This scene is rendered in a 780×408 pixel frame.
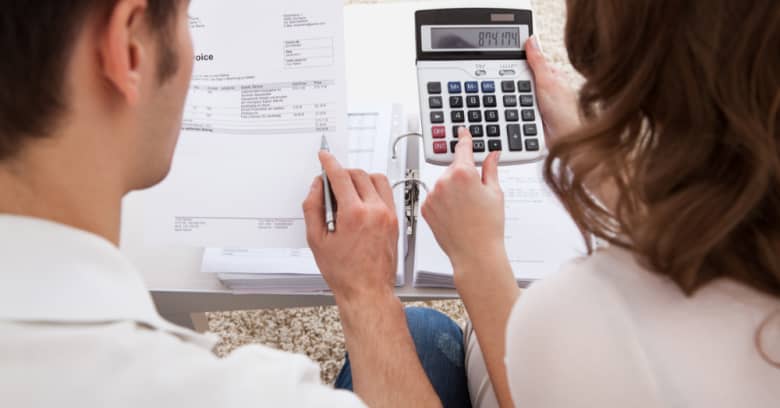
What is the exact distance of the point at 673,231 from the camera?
336 millimetres

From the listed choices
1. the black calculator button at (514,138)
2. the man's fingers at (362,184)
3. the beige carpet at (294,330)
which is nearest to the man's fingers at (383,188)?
the man's fingers at (362,184)

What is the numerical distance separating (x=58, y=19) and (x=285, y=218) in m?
0.28

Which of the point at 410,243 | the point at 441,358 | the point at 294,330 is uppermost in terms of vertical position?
the point at 410,243

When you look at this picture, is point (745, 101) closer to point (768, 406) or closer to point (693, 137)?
point (693, 137)

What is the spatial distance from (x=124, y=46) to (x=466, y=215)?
0.98ft

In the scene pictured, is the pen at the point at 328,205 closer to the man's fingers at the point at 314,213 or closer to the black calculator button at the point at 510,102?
the man's fingers at the point at 314,213

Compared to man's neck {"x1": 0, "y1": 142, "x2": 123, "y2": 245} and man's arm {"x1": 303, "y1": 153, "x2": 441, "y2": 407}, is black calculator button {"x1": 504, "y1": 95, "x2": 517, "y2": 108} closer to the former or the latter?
man's arm {"x1": 303, "y1": 153, "x2": 441, "y2": 407}

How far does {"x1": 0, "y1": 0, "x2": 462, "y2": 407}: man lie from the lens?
29 cm

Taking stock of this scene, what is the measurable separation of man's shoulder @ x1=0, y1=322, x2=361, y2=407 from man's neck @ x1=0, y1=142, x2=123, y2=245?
8 centimetres

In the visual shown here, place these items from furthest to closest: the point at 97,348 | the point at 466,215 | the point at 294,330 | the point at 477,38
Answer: the point at 294,330, the point at 477,38, the point at 466,215, the point at 97,348

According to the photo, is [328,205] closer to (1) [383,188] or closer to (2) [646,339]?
(1) [383,188]

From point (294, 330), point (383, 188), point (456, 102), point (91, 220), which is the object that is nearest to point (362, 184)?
point (383, 188)

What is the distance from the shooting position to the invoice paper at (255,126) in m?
0.56

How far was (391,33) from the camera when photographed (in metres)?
0.77
